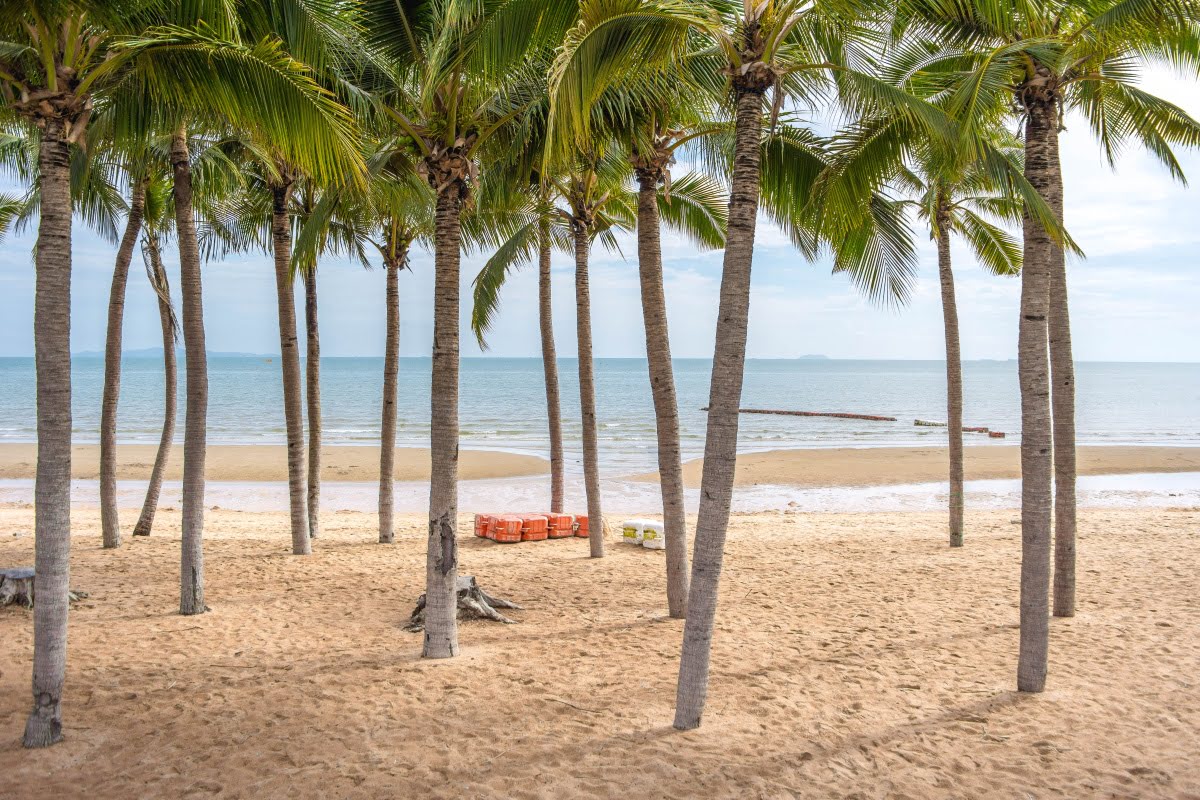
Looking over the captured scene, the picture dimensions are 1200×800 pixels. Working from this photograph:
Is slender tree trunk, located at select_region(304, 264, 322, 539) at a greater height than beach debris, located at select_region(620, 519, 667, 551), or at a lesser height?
greater

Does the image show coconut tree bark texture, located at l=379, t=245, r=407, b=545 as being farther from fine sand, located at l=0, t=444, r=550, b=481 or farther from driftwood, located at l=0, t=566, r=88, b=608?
fine sand, located at l=0, t=444, r=550, b=481

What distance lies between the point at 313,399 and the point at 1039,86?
10990 millimetres

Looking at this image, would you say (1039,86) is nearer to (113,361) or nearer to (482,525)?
(482,525)

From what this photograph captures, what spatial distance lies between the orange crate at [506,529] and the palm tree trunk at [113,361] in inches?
214

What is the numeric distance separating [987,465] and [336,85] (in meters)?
27.0

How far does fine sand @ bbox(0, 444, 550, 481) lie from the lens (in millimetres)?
25750

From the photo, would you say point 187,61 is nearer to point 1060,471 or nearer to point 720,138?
point 720,138

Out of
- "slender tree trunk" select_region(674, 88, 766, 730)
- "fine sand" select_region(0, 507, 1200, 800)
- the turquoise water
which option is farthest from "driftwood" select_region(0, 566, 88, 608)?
the turquoise water

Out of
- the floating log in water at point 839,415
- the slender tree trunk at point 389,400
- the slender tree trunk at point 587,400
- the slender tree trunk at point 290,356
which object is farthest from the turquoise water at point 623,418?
the slender tree trunk at point 290,356

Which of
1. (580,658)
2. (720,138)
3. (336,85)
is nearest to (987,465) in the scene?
(720,138)

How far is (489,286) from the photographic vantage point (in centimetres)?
1343

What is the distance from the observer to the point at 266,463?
2936 cm

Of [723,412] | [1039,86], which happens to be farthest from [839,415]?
[723,412]

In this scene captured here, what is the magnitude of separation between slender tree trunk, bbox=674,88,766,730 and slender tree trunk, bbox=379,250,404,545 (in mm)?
8081
